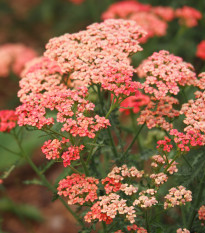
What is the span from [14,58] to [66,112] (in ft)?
10.3

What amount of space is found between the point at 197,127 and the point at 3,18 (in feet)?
27.3

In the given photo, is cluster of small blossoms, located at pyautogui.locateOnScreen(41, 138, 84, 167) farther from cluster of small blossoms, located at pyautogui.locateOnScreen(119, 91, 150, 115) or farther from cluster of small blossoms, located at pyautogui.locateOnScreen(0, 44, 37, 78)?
cluster of small blossoms, located at pyautogui.locateOnScreen(0, 44, 37, 78)

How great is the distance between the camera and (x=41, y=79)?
2.72 m

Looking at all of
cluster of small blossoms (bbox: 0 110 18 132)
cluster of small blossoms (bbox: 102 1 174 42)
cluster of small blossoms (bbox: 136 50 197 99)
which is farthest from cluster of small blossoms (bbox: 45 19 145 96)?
cluster of small blossoms (bbox: 102 1 174 42)

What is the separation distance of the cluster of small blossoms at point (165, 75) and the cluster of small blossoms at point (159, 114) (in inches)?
4.9

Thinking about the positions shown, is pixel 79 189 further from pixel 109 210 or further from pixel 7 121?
pixel 7 121

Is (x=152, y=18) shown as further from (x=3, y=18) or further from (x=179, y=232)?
(x=3, y=18)

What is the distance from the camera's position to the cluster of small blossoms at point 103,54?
7.72 ft

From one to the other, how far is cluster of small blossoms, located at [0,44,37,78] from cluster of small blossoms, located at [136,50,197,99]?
→ 259cm

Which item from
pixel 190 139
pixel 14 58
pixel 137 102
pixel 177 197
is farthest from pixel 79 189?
pixel 14 58

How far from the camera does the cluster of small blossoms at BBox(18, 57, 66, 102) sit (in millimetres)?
2617

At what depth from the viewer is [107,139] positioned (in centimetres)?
268

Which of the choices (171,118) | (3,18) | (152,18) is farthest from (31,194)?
(3,18)

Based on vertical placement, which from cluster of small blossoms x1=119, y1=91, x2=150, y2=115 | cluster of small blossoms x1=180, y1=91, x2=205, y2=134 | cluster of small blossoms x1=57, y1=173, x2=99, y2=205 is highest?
cluster of small blossoms x1=119, y1=91, x2=150, y2=115
